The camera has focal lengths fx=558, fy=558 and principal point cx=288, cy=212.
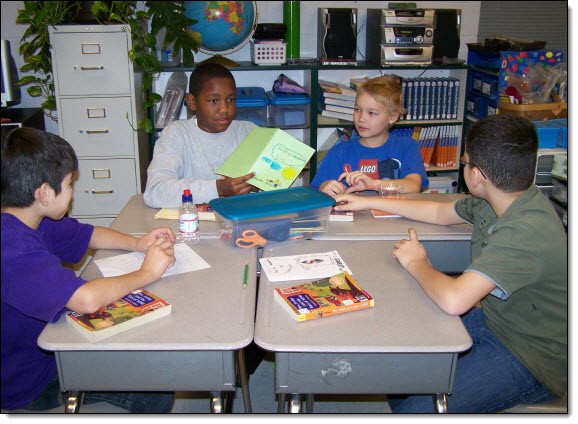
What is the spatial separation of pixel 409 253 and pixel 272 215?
47 centimetres

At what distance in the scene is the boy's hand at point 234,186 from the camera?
216 centimetres

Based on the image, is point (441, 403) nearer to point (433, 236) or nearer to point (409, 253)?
point (409, 253)

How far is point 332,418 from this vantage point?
1250 mm

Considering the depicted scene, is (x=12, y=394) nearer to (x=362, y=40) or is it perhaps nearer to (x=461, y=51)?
(x=362, y=40)

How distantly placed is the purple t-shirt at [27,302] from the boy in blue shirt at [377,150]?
1335 millimetres

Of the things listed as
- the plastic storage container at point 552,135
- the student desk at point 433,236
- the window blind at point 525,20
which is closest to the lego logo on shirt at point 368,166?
the student desk at point 433,236

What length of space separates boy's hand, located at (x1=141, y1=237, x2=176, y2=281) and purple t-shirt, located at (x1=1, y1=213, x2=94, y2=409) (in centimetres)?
23

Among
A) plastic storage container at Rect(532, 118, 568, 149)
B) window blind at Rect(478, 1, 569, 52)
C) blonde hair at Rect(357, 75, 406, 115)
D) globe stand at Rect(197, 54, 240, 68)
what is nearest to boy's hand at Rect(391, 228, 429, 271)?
blonde hair at Rect(357, 75, 406, 115)

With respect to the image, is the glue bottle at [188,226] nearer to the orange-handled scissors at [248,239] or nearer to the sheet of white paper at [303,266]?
the orange-handled scissors at [248,239]

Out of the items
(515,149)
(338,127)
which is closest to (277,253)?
(515,149)

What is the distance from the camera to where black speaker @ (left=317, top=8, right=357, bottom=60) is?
148 inches

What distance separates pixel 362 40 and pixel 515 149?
273 centimetres

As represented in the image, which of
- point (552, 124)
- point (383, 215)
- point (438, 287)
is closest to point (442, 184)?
point (552, 124)

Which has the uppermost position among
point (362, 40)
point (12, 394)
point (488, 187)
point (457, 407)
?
point (362, 40)
